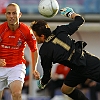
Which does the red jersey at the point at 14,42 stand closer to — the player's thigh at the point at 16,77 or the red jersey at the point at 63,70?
the player's thigh at the point at 16,77

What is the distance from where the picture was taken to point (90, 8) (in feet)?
65.7

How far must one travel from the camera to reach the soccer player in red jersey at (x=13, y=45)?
38.3ft

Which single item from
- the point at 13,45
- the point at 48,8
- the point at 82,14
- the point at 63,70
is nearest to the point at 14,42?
the point at 13,45

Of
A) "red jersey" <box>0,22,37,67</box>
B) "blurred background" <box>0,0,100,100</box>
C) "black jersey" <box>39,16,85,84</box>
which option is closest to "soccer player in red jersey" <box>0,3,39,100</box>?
"red jersey" <box>0,22,37,67</box>

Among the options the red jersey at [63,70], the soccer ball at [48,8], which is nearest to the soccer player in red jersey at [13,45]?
the soccer ball at [48,8]

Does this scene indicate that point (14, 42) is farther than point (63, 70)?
No

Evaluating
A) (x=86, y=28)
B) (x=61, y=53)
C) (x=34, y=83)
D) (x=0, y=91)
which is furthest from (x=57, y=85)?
(x=61, y=53)

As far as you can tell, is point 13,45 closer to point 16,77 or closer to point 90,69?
point 16,77

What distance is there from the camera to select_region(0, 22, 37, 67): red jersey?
11.8 metres

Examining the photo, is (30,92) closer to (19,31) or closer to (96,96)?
(96,96)

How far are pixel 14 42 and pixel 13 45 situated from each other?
66 millimetres

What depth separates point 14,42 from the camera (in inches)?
464

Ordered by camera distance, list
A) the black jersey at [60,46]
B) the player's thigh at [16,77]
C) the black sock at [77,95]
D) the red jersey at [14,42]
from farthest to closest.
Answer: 1. the black sock at [77,95]
2. the red jersey at [14,42]
3. the player's thigh at [16,77]
4. the black jersey at [60,46]

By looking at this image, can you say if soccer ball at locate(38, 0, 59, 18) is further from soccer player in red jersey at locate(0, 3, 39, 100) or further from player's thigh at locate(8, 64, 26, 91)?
player's thigh at locate(8, 64, 26, 91)
